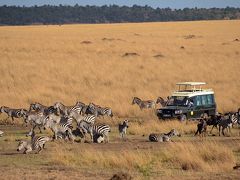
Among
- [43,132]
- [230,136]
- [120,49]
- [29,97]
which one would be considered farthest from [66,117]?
[120,49]

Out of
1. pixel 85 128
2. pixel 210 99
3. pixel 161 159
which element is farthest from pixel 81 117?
pixel 161 159

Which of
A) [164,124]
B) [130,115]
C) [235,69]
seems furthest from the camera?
[235,69]

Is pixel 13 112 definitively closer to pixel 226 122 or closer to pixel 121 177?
pixel 226 122

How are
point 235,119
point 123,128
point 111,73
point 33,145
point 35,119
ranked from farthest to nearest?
point 111,73, point 235,119, point 35,119, point 123,128, point 33,145

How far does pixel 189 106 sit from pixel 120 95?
8.46 metres

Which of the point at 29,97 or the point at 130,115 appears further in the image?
the point at 29,97

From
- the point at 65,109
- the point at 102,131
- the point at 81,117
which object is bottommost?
the point at 65,109

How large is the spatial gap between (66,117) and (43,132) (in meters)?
0.94

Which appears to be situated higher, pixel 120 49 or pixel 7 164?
pixel 7 164

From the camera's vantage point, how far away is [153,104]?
3020 centimetres

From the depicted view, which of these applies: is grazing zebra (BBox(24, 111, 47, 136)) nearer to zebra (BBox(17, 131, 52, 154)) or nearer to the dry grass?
zebra (BBox(17, 131, 52, 154))

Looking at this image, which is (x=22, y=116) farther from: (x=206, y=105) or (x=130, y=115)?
(x=206, y=105)

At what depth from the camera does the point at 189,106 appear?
2608cm

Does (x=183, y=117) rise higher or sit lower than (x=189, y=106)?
lower
